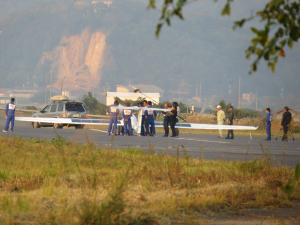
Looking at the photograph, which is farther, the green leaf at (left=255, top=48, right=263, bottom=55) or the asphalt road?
the asphalt road

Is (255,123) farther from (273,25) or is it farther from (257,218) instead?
(273,25)

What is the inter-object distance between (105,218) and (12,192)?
2853 mm

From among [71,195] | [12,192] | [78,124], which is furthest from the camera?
[78,124]

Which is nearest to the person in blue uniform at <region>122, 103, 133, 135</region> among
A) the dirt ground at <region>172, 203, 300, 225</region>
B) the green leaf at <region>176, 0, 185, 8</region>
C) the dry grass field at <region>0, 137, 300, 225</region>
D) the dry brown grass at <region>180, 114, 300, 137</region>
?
the dry grass field at <region>0, 137, 300, 225</region>

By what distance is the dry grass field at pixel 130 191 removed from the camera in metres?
6.09

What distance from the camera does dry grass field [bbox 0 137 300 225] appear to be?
20.0 ft

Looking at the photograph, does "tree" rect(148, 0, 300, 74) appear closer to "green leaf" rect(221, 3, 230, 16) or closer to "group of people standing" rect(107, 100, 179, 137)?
"green leaf" rect(221, 3, 230, 16)

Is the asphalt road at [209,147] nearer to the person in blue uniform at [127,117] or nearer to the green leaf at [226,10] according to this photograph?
the person in blue uniform at [127,117]

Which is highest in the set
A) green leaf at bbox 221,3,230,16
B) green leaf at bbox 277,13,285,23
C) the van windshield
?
the van windshield

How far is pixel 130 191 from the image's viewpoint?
319 inches

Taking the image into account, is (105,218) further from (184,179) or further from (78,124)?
(78,124)

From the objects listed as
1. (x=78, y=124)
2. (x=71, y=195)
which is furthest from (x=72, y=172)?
(x=78, y=124)

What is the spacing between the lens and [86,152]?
14.3 m

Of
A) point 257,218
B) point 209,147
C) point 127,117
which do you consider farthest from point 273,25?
point 127,117
